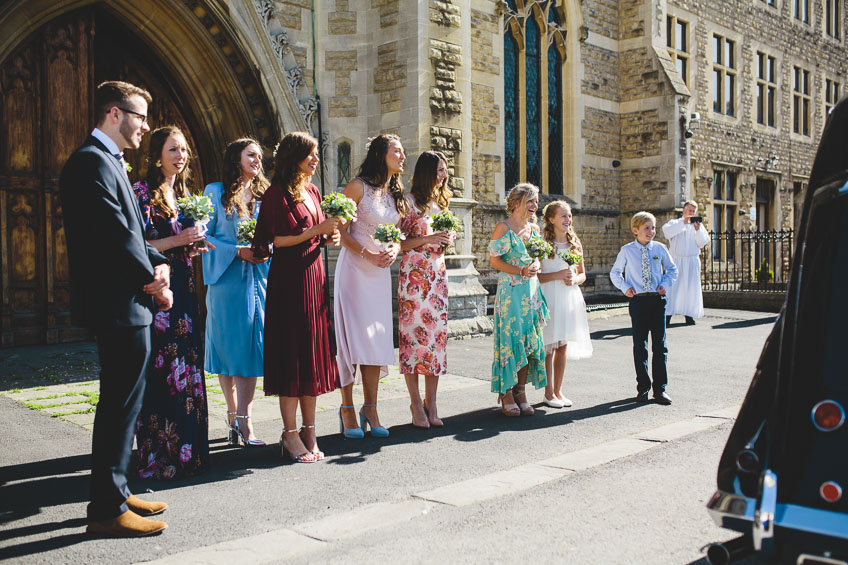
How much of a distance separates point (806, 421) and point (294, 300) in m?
3.23

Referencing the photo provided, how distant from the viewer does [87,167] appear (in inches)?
141

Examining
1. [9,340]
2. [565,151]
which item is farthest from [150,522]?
[565,151]

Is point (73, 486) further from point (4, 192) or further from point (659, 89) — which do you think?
point (659, 89)

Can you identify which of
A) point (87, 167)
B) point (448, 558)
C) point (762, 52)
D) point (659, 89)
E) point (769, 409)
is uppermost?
point (762, 52)

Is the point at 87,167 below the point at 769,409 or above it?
above

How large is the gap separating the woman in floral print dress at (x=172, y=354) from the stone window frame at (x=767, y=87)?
77.5ft

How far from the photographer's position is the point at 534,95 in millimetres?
17047

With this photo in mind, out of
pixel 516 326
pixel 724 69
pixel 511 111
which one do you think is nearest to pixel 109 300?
pixel 516 326

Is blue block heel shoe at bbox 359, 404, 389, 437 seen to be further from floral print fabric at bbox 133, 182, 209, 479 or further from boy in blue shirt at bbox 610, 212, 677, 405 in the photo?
boy in blue shirt at bbox 610, 212, 677, 405

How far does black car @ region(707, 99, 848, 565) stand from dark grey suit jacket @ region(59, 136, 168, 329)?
2.75 metres

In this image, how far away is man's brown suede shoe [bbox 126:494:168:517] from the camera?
12.7 feet

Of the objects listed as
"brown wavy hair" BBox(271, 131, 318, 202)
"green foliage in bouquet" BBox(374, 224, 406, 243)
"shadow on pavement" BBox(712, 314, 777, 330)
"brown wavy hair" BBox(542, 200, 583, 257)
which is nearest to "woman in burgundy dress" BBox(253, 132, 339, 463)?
"brown wavy hair" BBox(271, 131, 318, 202)

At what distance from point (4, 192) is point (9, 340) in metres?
1.86

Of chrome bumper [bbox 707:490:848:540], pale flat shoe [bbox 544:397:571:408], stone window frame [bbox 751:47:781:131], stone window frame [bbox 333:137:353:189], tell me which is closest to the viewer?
chrome bumper [bbox 707:490:848:540]
